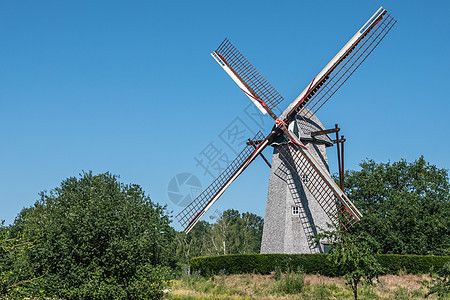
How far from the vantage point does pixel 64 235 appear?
17156 millimetres

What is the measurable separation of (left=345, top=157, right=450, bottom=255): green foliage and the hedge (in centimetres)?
455

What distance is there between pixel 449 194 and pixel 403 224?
627 cm

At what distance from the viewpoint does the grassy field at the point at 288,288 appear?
2056 centimetres

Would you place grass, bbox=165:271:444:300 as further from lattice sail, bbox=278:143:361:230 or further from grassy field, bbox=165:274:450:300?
lattice sail, bbox=278:143:361:230

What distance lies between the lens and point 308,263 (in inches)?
949

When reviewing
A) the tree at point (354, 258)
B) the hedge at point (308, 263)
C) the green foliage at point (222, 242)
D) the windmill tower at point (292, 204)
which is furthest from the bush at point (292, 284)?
the green foliage at point (222, 242)

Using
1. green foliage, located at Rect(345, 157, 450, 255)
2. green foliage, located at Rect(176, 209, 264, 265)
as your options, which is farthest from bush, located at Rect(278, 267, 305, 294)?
green foliage, located at Rect(176, 209, 264, 265)

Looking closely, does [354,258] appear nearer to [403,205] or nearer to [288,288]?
[288,288]

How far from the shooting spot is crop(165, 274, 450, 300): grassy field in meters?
20.6

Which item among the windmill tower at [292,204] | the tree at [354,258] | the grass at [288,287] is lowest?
the grass at [288,287]

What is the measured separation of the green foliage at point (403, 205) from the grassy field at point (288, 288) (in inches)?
289

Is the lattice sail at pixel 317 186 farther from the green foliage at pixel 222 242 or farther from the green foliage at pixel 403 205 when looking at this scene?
the green foliage at pixel 222 242

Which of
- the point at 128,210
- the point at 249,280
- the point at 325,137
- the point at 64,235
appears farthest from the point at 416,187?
the point at 64,235

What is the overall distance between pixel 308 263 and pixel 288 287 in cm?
293
